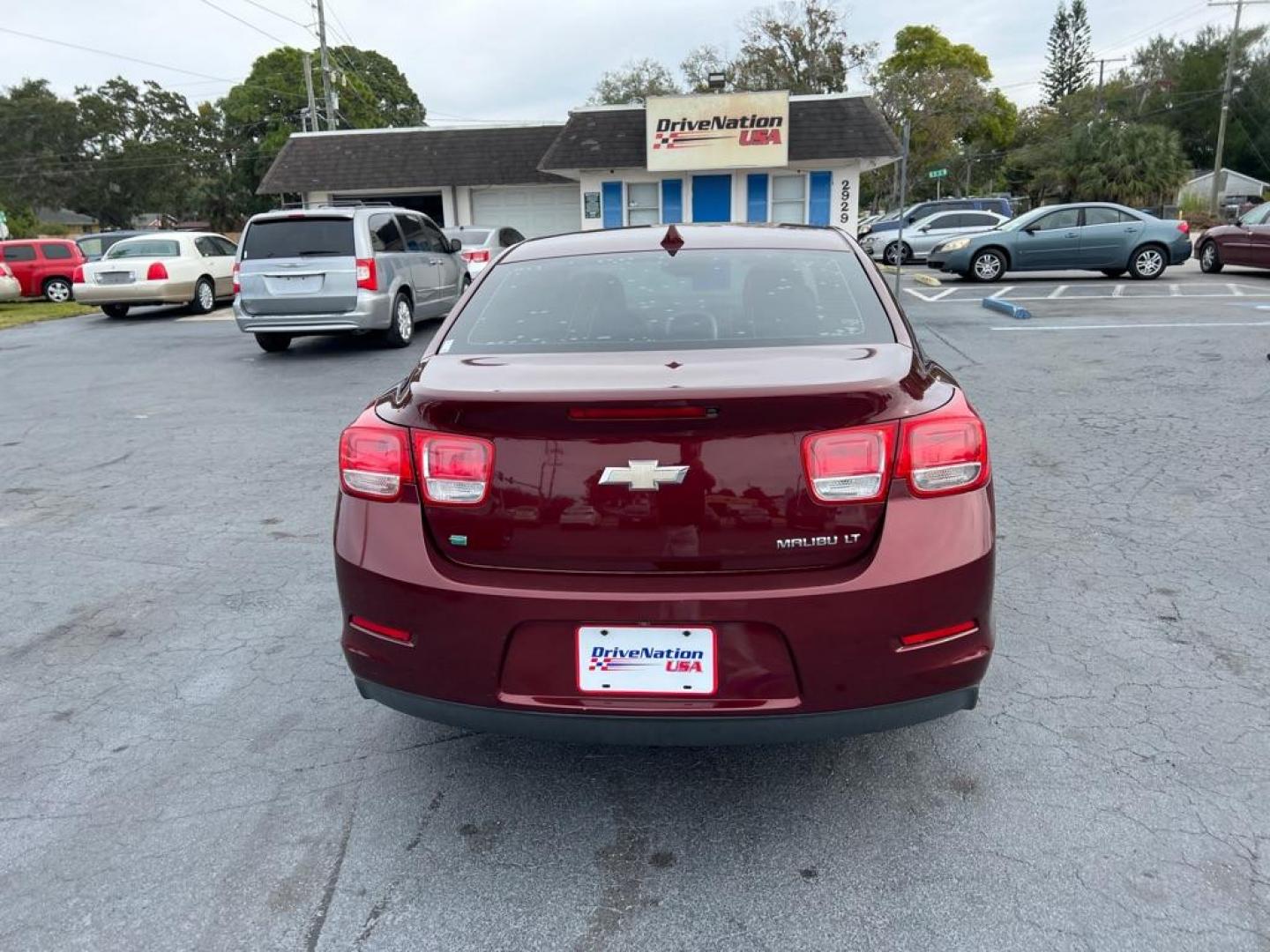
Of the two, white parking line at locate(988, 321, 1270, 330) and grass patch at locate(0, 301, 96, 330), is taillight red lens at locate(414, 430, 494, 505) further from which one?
grass patch at locate(0, 301, 96, 330)

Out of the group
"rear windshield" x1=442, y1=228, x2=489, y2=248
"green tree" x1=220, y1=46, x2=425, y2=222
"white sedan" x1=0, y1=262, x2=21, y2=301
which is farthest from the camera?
"green tree" x1=220, y1=46, x2=425, y2=222

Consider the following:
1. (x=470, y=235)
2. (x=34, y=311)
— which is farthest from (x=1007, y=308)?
(x=34, y=311)

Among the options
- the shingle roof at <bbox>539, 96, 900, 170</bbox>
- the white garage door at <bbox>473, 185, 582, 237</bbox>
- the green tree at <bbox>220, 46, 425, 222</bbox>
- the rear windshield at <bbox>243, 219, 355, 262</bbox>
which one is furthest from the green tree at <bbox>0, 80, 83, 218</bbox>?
the rear windshield at <bbox>243, 219, 355, 262</bbox>

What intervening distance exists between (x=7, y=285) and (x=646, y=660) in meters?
23.7

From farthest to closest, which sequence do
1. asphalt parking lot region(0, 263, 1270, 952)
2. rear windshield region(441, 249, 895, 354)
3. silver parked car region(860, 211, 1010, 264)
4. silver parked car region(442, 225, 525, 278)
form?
silver parked car region(860, 211, 1010, 264) → silver parked car region(442, 225, 525, 278) → rear windshield region(441, 249, 895, 354) → asphalt parking lot region(0, 263, 1270, 952)

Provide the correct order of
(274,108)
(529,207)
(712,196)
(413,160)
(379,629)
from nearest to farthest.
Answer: (379,629) < (712,196) < (413,160) < (529,207) < (274,108)

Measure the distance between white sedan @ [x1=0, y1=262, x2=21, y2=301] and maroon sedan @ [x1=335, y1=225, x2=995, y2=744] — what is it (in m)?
22.9

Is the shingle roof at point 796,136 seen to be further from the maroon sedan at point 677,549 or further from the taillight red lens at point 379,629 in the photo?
the taillight red lens at point 379,629

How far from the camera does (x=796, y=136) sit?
83.0 feet

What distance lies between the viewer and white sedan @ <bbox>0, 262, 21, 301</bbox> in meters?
20.8

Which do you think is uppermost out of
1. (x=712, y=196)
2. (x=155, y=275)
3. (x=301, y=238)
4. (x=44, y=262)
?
(x=712, y=196)

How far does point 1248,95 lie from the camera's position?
198 feet

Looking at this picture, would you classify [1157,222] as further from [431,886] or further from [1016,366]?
[431,886]

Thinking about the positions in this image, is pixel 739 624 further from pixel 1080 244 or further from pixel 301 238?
pixel 1080 244
